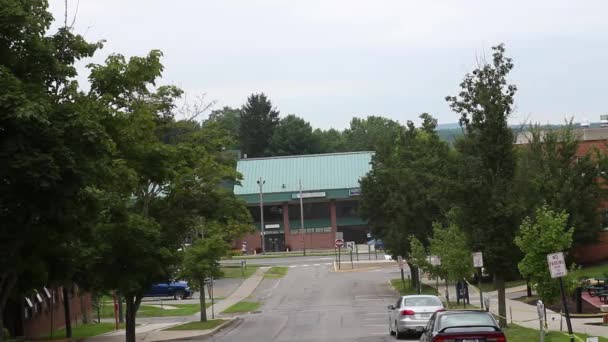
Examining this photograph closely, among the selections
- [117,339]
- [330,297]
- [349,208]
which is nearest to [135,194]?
[117,339]

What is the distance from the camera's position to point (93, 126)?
53.1ft

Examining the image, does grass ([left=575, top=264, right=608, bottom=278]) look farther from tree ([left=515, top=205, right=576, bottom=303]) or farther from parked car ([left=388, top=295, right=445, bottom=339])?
tree ([left=515, top=205, right=576, bottom=303])

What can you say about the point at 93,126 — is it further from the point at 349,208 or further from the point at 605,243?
the point at 349,208

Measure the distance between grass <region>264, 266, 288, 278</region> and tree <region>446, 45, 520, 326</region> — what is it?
45.4m

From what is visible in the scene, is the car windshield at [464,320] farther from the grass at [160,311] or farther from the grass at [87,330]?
the grass at [160,311]

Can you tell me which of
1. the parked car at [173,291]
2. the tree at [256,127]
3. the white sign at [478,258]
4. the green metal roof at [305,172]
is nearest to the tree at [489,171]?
the white sign at [478,258]

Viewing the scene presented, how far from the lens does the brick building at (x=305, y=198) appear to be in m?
107

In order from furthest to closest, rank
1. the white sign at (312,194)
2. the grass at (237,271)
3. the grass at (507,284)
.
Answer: the white sign at (312,194) → the grass at (237,271) → the grass at (507,284)

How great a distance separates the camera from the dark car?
19.2 metres

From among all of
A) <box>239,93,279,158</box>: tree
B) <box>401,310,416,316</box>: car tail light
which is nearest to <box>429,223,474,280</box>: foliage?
<box>401,310,416,316</box>: car tail light

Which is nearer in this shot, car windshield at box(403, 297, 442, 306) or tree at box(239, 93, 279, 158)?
car windshield at box(403, 297, 442, 306)

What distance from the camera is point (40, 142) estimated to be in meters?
15.5

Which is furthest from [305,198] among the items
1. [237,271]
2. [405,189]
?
[405,189]

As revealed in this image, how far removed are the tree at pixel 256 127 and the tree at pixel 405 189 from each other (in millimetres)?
91917
